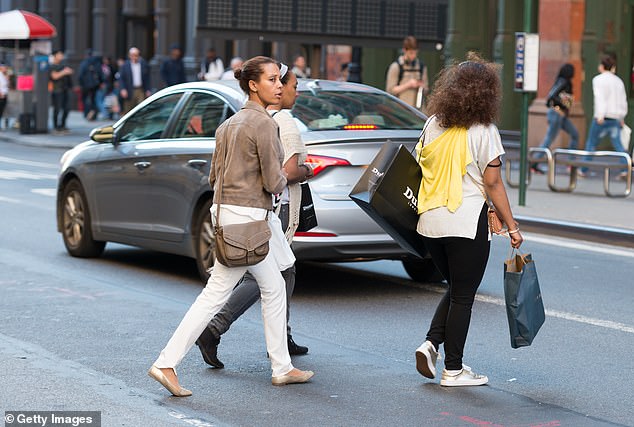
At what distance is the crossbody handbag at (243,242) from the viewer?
22.4 feet

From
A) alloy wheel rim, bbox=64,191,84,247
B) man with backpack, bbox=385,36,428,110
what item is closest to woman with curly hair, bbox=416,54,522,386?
alloy wheel rim, bbox=64,191,84,247

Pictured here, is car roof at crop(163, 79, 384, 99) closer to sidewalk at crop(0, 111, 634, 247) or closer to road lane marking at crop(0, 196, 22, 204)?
sidewalk at crop(0, 111, 634, 247)

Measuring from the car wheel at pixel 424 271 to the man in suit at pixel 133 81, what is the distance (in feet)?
74.9

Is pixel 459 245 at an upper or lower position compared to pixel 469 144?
lower

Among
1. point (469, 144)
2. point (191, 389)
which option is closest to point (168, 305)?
point (191, 389)

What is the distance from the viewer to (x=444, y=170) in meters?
7.16

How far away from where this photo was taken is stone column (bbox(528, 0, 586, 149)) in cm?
2395

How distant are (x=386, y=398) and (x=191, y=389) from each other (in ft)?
3.37

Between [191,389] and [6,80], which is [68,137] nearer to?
[6,80]

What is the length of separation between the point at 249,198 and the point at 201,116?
4058 millimetres

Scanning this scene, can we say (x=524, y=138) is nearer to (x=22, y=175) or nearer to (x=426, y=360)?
(x=22, y=175)

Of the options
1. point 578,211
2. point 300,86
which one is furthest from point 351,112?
point 578,211

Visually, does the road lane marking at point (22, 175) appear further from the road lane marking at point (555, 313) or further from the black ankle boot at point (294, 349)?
the black ankle boot at point (294, 349)

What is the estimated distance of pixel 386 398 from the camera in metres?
7.02
